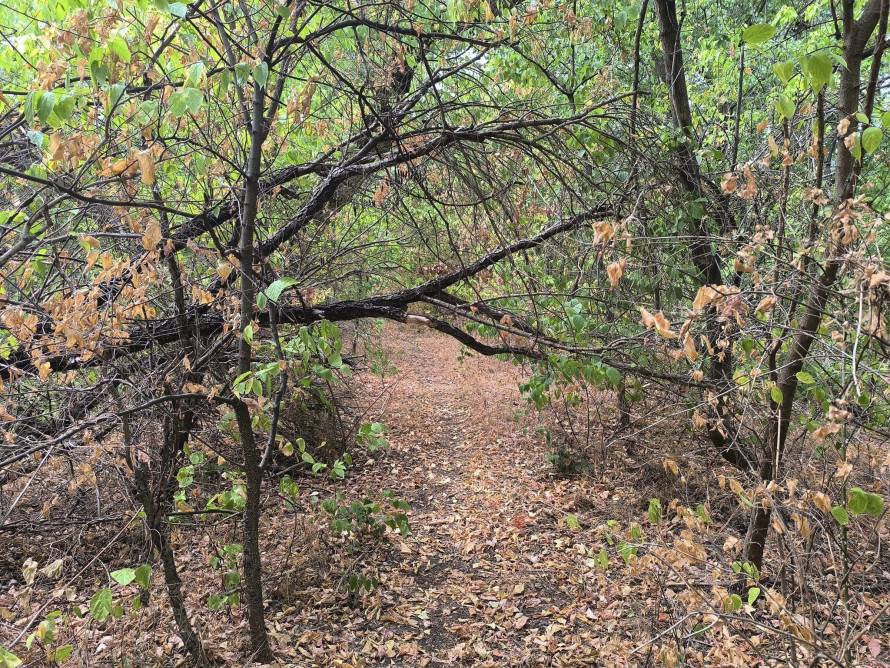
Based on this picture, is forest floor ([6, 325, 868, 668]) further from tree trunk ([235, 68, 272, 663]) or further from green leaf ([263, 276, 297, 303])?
green leaf ([263, 276, 297, 303])

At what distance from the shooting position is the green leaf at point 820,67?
165cm

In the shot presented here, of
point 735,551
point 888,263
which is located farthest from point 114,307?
point 735,551

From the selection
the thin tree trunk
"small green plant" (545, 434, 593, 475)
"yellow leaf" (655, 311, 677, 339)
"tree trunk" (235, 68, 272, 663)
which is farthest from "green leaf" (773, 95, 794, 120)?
"small green plant" (545, 434, 593, 475)

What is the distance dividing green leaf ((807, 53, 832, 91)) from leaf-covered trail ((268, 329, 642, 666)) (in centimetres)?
326

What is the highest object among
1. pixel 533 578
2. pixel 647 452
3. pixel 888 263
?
pixel 888 263

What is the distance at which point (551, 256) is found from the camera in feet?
14.1

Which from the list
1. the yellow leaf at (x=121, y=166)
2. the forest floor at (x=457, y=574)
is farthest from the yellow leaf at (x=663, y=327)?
the yellow leaf at (x=121, y=166)

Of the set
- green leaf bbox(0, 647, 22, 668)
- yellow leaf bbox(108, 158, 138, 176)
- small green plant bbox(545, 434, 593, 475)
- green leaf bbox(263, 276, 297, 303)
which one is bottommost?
small green plant bbox(545, 434, 593, 475)

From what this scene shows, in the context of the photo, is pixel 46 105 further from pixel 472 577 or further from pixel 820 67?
pixel 472 577

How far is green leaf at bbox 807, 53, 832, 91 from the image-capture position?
5.42ft

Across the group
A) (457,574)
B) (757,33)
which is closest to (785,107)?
(757,33)

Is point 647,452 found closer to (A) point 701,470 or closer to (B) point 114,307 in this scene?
(A) point 701,470

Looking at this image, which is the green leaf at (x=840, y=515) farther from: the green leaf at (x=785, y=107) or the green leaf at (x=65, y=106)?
the green leaf at (x=65, y=106)

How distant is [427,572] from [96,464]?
2.64 metres
